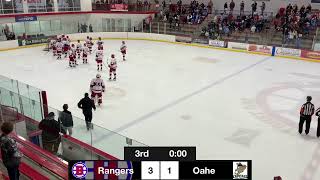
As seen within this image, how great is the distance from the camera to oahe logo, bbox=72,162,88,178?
431cm

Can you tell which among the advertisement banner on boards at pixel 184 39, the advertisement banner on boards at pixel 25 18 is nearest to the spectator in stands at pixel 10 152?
the advertisement banner on boards at pixel 184 39

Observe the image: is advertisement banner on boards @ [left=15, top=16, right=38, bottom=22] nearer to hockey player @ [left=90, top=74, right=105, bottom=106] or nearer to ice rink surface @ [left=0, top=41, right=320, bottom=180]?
ice rink surface @ [left=0, top=41, right=320, bottom=180]

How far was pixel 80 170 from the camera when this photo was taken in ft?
14.2

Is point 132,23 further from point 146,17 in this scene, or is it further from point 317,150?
point 317,150

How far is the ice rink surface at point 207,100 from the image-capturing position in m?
7.89

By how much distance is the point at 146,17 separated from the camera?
2708cm

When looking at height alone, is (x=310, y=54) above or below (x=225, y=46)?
below

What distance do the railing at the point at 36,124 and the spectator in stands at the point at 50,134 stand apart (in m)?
0.33

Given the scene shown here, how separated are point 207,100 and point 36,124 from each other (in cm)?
605

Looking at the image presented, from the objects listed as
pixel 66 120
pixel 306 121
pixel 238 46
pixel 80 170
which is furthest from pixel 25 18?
pixel 80 170

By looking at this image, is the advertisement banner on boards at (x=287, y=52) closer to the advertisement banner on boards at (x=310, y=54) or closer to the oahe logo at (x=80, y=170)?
the advertisement banner on boards at (x=310, y=54)

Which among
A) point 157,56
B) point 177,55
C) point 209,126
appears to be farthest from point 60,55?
point 209,126

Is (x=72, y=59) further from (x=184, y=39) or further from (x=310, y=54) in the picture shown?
(x=310, y=54)
